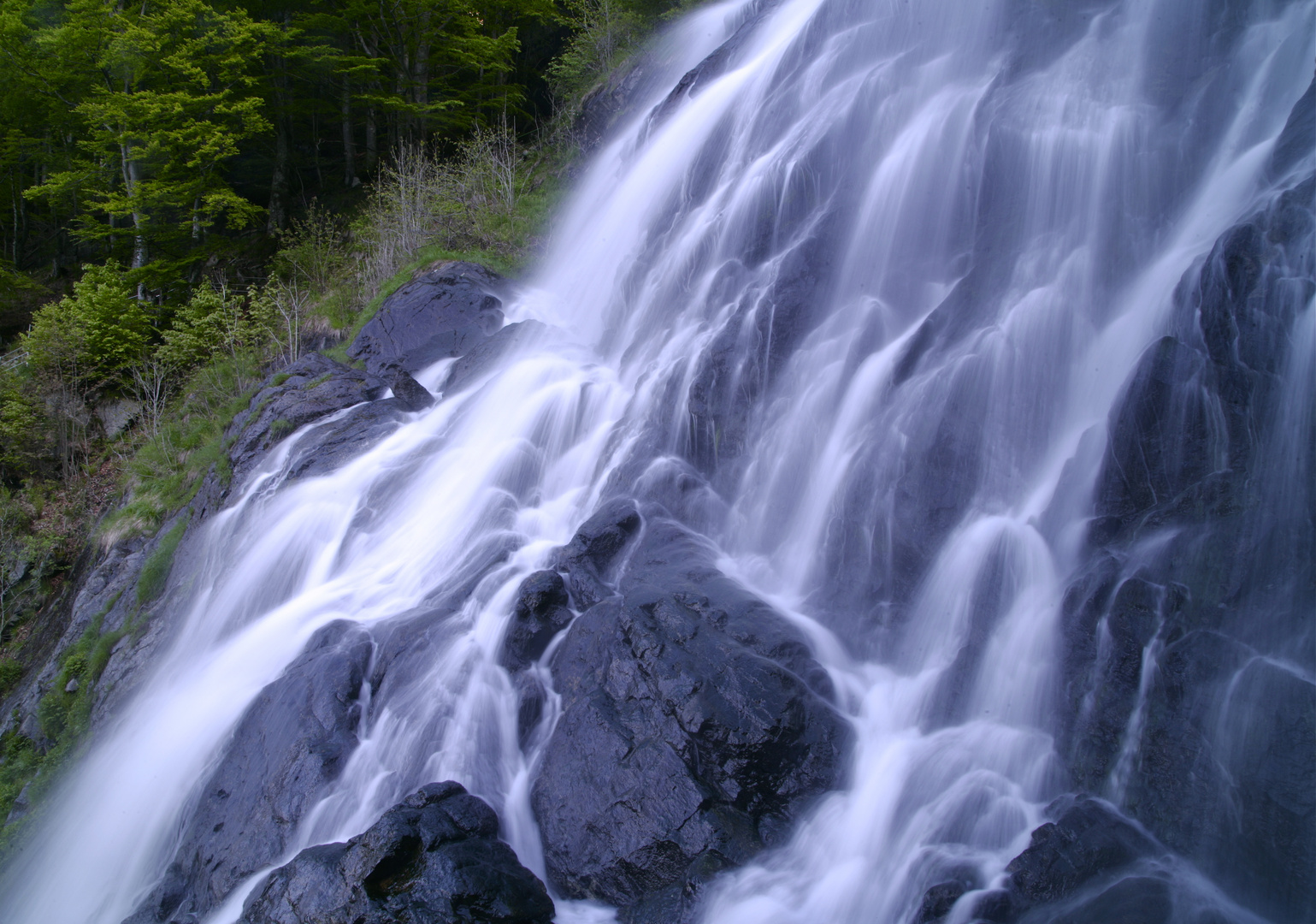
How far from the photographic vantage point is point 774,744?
17.5ft

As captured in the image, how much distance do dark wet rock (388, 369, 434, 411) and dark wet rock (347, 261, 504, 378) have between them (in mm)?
1171

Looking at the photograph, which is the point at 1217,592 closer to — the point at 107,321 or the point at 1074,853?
the point at 1074,853

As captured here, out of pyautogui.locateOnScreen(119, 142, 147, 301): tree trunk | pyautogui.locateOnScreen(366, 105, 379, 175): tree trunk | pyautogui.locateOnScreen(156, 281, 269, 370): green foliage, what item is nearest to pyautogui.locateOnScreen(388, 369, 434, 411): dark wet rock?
pyautogui.locateOnScreen(156, 281, 269, 370): green foliage

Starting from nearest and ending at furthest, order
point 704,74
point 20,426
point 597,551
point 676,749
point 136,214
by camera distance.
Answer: point 676,749, point 597,551, point 704,74, point 20,426, point 136,214

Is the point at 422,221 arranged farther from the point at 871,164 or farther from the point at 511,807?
the point at 511,807

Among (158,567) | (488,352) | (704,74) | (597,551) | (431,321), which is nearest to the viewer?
(597,551)

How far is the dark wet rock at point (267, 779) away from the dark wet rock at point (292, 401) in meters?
4.90

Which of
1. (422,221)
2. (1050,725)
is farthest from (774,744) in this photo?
(422,221)

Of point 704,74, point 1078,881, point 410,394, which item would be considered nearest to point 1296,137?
point 1078,881

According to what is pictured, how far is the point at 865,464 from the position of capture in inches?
273

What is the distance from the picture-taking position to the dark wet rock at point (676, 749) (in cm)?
510

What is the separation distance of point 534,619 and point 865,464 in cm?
310

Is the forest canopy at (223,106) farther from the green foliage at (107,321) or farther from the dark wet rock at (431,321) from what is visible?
the dark wet rock at (431,321)

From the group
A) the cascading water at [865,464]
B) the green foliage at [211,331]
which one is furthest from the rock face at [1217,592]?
the green foliage at [211,331]
